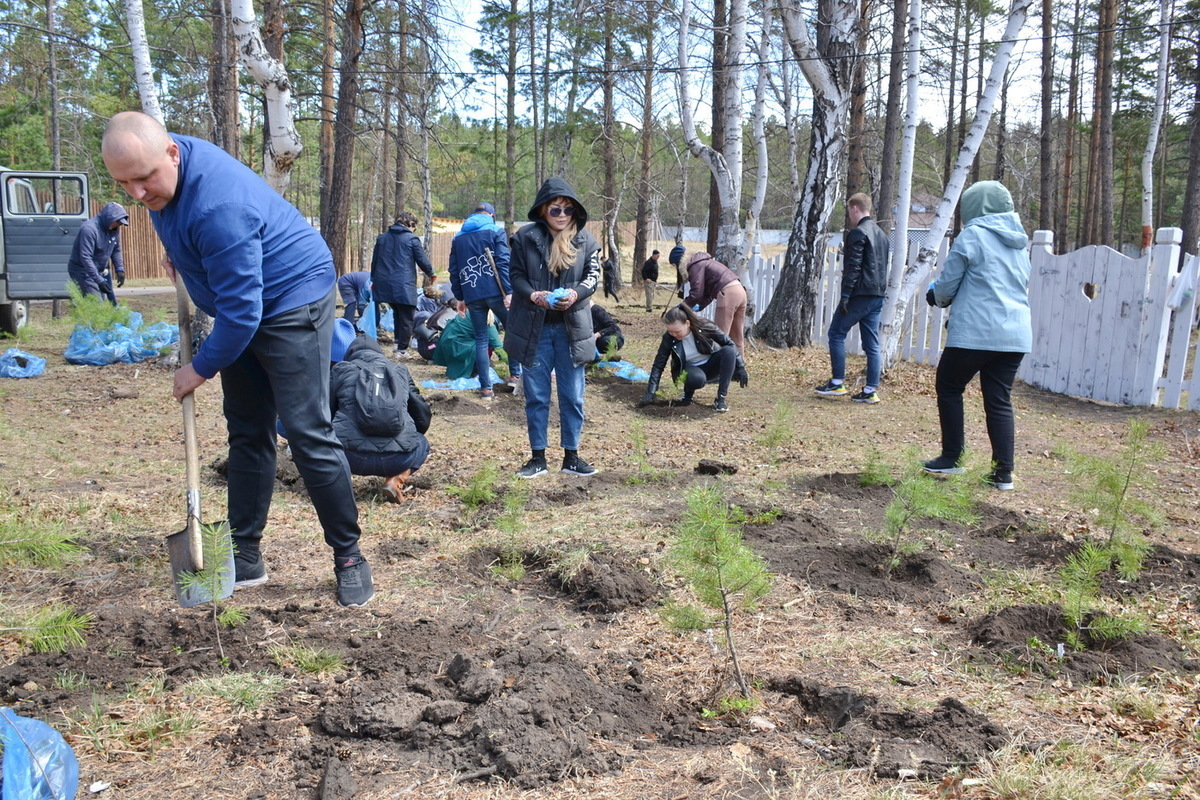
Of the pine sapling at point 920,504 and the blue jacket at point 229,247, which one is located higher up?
the blue jacket at point 229,247

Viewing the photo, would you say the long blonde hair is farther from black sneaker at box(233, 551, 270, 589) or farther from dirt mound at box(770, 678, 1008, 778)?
dirt mound at box(770, 678, 1008, 778)

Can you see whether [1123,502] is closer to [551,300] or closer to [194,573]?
[551,300]

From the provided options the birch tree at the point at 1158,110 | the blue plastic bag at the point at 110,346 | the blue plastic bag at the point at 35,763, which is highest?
the birch tree at the point at 1158,110

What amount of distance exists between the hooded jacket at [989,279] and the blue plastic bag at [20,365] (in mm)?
8774

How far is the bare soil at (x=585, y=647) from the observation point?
91.4 inches

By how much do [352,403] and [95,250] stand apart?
335 inches

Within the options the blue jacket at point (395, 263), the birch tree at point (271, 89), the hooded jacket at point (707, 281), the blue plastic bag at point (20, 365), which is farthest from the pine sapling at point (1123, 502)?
the blue plastic bag at point (20, 365)

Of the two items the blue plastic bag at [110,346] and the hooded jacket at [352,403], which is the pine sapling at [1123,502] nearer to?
the hooded jacket at [352,403]

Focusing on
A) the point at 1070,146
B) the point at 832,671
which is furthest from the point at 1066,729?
the point at 1070,146

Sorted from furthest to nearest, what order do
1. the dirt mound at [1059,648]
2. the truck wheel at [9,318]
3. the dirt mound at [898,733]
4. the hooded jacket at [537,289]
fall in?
the truck wheel at [9,318] < the hooded jacket at [537,289] < the dirt mound at [1059,648] < the dirt mound at [898,733]

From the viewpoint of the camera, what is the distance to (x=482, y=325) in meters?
8.37

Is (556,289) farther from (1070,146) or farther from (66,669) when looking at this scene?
(1070,146)

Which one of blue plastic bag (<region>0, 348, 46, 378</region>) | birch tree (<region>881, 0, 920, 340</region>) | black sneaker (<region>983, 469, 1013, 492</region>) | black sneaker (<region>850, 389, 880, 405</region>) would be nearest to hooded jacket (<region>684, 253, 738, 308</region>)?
black sneaker (<region>850, 389, 880, 405</region>)

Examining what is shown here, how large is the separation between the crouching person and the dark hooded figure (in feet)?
2.74
